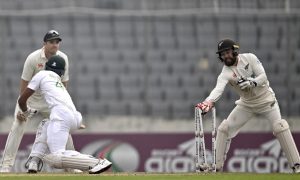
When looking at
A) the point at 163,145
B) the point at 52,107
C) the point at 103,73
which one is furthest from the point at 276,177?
the point at 103,73

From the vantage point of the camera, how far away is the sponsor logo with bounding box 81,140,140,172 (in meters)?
15.2

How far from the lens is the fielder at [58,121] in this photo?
10.6 m

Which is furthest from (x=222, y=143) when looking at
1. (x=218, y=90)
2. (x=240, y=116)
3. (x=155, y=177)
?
(x=155, y=177)

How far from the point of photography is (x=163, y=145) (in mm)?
15336

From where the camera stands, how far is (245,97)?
12203 millimetres

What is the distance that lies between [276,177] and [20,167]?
573 centimetres

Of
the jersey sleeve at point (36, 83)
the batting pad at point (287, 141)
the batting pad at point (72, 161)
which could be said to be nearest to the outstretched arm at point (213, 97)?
the batting pad at point (287, 141)

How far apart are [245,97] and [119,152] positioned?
362 cm

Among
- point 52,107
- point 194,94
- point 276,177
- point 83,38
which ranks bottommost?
point 276,177

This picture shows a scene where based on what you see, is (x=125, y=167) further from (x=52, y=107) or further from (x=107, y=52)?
(x=52, y=107)

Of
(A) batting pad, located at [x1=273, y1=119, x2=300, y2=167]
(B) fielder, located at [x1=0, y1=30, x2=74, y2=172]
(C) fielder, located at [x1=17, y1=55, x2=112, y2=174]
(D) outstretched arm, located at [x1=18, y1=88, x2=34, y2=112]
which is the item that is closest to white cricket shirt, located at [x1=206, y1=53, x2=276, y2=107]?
(A) batting pad, located at [x1=273, y1=119, x2=300, y2=167]

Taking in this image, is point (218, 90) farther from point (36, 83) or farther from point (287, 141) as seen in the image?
point (36, 83)

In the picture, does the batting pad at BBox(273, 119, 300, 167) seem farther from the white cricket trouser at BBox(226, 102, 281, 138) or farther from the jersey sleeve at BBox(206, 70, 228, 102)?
the jersey sleeve at BBox(206, 70, 228, 102)

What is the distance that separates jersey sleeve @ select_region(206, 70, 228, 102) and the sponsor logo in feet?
13.0
